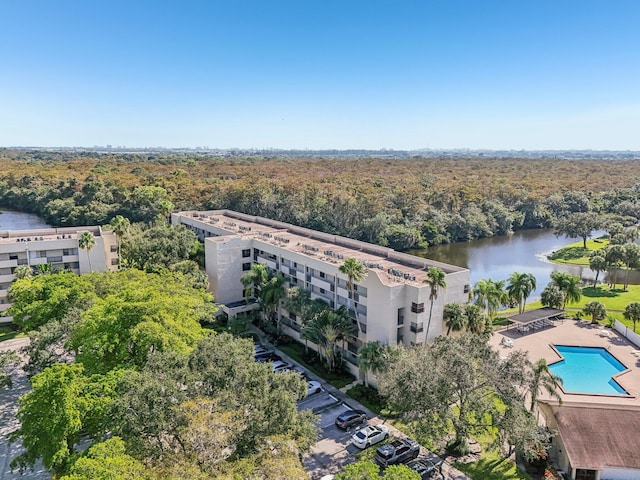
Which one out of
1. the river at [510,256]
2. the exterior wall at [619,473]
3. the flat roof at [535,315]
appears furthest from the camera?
the river at [510,256]

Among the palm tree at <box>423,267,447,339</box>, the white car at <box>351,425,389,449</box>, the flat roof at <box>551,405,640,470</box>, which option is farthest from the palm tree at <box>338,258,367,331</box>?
the flat roof at <box>551,405,640,470</box>

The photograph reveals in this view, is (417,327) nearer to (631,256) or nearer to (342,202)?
(631,256)

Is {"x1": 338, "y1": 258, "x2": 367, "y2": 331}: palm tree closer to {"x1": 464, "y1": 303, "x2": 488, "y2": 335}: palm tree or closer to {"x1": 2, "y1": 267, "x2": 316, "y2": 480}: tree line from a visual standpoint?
{"x1": 464, "y1": 303, "x2": 488, "y2": 335}: palm tree

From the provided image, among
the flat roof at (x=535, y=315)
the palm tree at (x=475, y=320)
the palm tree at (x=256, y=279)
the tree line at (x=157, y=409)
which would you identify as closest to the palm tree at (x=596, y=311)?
the flat roof at (x=535, y=315)

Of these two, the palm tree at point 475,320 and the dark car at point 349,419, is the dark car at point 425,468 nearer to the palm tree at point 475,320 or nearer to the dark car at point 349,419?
the dark car at point 349,419

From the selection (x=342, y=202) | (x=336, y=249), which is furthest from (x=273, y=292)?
(x=342, y=202)
